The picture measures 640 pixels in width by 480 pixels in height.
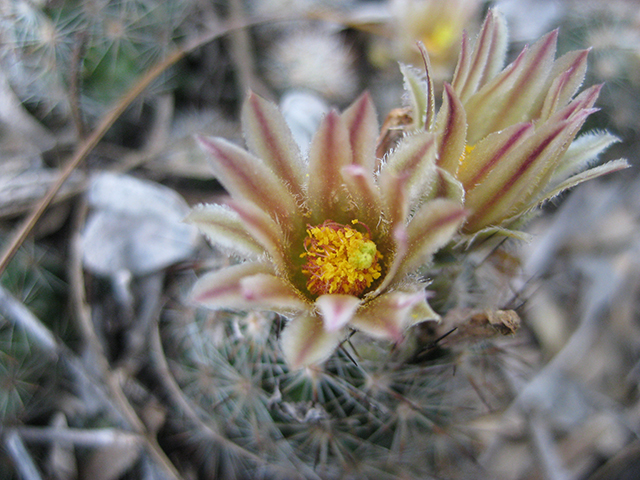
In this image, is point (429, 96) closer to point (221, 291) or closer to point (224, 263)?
point (221, 291)

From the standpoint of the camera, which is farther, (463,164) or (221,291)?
(463,164)

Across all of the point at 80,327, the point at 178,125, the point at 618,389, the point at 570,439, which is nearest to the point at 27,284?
the point at 80,327

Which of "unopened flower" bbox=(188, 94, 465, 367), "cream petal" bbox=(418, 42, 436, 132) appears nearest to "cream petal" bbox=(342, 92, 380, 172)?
"unopened flower" bbox=(188, 94, 465, 367)

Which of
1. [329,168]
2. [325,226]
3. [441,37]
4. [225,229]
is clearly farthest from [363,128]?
[441,37]

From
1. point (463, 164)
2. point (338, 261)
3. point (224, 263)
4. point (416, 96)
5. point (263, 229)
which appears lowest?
point (224, 263)

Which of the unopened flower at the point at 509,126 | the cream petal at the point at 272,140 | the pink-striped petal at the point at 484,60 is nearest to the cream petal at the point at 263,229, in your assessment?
the cream petal at the point at 272,140
